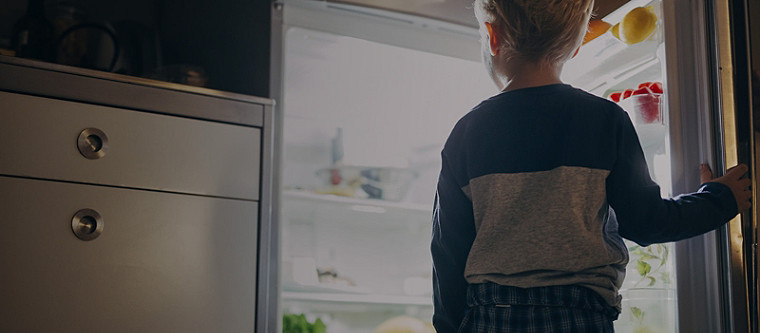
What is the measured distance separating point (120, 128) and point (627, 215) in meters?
0.96

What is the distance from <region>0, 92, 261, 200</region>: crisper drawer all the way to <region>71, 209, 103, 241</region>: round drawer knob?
6 centimetres

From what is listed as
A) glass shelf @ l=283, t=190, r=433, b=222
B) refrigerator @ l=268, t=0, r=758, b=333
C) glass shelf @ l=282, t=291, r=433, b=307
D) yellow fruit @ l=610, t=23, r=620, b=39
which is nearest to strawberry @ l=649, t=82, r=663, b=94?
refrigerator @ l=268, t=0, r=758, b=333

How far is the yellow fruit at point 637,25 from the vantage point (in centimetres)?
134

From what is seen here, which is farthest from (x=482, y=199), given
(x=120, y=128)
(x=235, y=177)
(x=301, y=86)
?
(x=301, y=86)

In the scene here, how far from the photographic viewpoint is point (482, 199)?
1216 mm

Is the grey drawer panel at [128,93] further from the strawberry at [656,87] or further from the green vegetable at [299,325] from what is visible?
the strawberry at [656,87]

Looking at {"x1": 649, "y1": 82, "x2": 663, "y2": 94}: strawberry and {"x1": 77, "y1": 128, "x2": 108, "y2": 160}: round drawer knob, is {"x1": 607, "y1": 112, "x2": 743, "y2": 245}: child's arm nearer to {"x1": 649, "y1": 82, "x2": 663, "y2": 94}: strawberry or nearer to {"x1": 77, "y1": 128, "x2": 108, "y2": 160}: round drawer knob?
{"x1": 649, "y1": 82, "x2": 663, "y2": 94}: strawberry

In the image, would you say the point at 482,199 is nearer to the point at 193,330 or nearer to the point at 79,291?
the point at 193,330

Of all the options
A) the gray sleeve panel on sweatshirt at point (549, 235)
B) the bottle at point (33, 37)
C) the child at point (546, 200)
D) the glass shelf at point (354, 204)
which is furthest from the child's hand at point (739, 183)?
the bottle at point (33, 37)

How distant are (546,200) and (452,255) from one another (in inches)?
8.1

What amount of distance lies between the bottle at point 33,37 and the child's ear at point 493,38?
0.99 metres

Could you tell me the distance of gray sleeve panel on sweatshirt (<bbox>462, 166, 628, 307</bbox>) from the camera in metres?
1.12

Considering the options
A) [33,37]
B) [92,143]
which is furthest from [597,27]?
[33,37]

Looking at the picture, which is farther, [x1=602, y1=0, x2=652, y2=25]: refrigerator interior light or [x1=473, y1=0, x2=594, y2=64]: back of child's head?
[x1=602, y1=0, x2=652, y2=25]: refrigerator interior light
